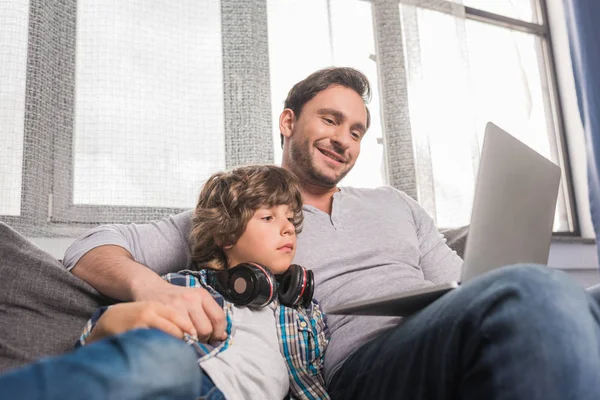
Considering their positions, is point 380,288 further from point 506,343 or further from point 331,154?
point 506,343

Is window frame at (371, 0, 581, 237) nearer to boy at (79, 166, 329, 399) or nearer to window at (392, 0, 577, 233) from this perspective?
window at (392, 0, 577, 233)

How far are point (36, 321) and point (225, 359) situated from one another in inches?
12.6

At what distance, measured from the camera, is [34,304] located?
3.24 ft

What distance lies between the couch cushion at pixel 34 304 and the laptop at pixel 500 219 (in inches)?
17.9

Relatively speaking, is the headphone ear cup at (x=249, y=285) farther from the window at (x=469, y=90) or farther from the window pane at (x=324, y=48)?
the window at (x=469, y=90)

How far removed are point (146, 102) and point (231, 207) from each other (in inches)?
24.7

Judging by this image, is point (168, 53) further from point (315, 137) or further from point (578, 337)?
point (578, 337)

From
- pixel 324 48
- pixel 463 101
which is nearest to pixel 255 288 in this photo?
pixel 324 48

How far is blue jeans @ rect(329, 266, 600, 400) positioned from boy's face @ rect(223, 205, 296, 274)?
36cm

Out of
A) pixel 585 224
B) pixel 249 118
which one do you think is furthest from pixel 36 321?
pixel 585 224

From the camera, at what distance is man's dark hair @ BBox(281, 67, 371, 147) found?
64.4 inches

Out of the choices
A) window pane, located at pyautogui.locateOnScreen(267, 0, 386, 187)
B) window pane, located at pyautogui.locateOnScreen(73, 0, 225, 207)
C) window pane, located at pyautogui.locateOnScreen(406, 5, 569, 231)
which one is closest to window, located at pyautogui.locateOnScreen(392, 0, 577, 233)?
window pane, located at pyautogui.locateOnScreen(406, 5, 569, 231)

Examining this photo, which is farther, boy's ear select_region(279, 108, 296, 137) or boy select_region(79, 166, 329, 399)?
boy's ear select_region(279, 108, 296, 137)

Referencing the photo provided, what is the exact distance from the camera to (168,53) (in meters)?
1.75
